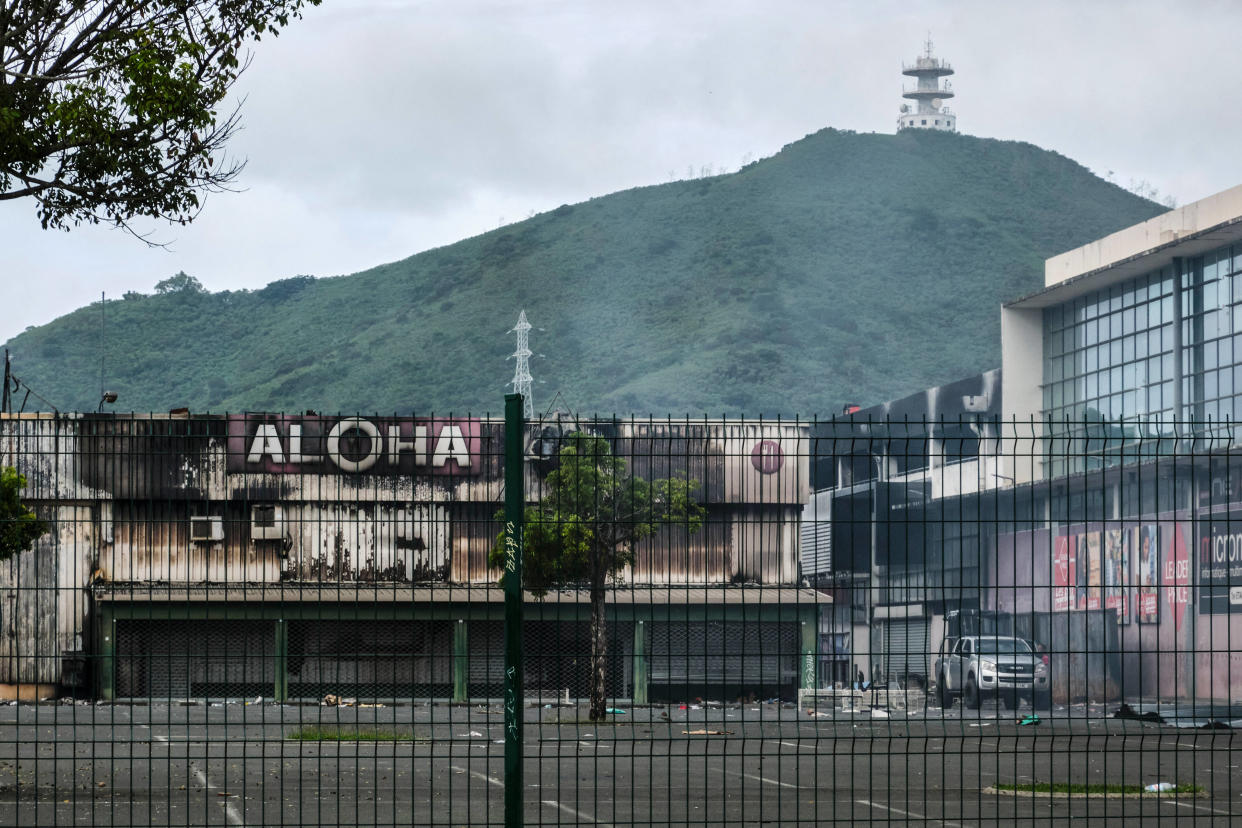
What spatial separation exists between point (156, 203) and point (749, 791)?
8990 millimetres

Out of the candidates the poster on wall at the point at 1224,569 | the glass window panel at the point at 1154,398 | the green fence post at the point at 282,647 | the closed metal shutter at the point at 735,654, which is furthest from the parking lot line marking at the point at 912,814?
the glass window panel at the point at 1154,398

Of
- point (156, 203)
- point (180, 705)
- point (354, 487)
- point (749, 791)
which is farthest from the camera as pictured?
point (749, 791)

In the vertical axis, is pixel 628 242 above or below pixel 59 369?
above

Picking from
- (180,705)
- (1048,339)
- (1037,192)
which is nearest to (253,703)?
(180,705)

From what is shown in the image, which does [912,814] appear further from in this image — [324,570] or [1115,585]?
[324,570]

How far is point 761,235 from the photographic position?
555ft

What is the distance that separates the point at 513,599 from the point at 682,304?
15335 cm

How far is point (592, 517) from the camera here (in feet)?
33.6

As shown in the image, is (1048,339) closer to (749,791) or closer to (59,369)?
(749,791)

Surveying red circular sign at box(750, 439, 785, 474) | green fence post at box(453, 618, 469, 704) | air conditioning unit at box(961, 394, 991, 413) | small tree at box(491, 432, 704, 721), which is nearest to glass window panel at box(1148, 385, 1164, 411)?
air conditioning unit at box(961, 394, 991, 413)

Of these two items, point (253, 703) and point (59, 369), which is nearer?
point (253, 703)

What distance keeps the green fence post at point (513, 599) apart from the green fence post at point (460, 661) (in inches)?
66.4

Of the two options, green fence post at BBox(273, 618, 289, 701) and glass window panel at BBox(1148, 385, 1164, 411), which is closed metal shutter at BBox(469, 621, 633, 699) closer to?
green fence post at BBox(273, 618, 289, 701)

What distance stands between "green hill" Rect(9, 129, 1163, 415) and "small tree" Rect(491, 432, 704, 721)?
369ft
